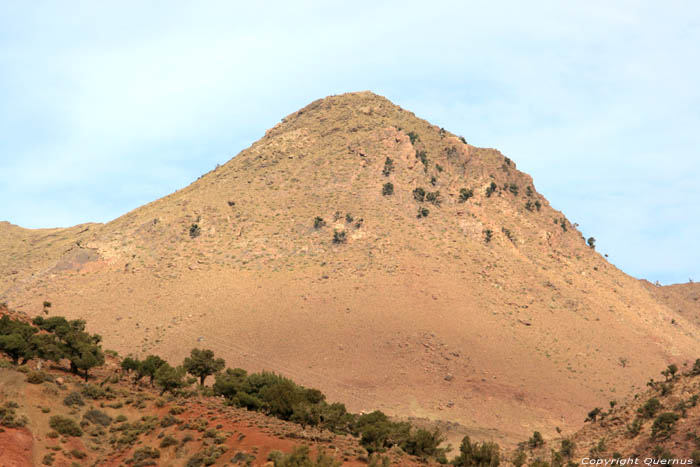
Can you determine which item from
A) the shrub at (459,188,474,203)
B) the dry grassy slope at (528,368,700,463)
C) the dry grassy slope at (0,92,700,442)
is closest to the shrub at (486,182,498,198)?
the dry grassy slope at (0,92,700,442)

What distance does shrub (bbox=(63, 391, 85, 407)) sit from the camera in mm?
44141

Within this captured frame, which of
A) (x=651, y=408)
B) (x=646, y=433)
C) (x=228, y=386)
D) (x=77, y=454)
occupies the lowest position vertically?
(x=77, y=454)

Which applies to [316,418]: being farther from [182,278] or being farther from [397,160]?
[397,160]

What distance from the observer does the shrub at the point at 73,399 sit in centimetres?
4414

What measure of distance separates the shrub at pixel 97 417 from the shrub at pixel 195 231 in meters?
68.7

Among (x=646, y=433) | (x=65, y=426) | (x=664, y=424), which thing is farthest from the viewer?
(x=646, y=433)

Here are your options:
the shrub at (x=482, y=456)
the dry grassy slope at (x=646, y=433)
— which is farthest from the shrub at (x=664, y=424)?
A: the shrub at (x=482, y=456)

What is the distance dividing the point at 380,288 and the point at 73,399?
56566 millimetres

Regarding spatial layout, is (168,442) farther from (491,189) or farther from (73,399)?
(491,189)

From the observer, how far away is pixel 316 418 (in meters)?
46.7

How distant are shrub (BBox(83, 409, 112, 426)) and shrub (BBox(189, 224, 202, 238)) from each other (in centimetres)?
6875

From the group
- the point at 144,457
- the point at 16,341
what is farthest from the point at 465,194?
the point at 144,457

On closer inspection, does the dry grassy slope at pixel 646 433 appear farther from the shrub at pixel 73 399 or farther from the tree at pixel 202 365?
the shrub at pixel 73 399

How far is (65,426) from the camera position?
1626 inches
